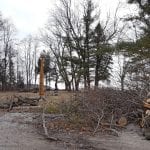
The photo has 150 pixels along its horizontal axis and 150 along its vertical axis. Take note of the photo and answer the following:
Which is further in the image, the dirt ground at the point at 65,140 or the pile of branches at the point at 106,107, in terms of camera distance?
the pile of branches at the point at 106,107

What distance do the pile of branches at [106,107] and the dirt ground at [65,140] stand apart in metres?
0.74

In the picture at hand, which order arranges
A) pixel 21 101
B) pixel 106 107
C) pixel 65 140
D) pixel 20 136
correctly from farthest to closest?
1. pixel 21 101
2. pixel 106 107
3. pixel 20 136
4. pixel 65 140

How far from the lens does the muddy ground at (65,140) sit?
10.5 metres

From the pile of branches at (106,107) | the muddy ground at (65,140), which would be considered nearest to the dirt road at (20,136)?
the muddy ground at (65,140)

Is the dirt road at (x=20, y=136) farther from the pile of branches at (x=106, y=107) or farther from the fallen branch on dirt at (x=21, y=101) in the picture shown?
the fallen branch on dirt at (x=21, y=101)

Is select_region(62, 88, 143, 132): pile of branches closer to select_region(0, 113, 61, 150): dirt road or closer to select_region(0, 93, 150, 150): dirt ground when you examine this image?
select_region(0, 93, 150, 150): dirt ground

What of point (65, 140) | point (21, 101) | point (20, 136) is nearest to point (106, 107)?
point (65, 140)

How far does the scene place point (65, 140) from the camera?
37.0ft

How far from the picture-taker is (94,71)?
49.8 meters

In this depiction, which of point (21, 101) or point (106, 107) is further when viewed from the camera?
point (21, 101)

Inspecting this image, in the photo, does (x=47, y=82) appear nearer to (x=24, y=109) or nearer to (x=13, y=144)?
(x=24, y=109)

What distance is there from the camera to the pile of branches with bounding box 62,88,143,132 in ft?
46.5

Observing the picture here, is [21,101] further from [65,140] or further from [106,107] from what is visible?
[65,140]

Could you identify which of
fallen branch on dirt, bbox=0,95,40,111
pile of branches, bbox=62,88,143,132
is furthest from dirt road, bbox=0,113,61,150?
fallen branch on dirt, bbox=0,95,40,111
